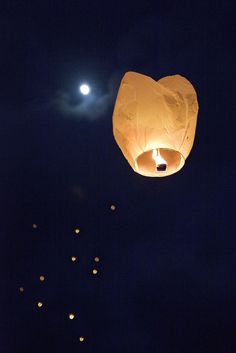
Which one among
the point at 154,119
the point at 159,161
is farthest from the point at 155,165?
the point at 154,119

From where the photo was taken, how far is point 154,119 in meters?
2.56

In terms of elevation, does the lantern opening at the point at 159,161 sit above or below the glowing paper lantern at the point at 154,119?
below

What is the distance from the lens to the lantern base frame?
274cm

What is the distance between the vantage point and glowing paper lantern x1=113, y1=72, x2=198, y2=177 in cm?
257

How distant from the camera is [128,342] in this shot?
9.04m

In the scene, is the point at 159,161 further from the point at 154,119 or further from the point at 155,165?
the point at 154,119

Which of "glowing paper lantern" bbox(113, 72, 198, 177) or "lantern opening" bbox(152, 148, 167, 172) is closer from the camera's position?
"glowing paper lantern" bbox(113, 72, 198, 177)

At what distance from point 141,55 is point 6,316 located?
4.43m

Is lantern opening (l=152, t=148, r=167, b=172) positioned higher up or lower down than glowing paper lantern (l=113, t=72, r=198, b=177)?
lower down

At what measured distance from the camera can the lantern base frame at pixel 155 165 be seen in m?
2.74

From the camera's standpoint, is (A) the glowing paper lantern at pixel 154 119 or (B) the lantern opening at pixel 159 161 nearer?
(A) the glowing paper lantern at pixel 154 119

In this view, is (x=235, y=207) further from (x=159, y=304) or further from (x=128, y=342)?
(x=128, y=342)

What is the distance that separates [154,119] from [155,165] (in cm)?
27

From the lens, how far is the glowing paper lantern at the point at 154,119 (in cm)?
257
